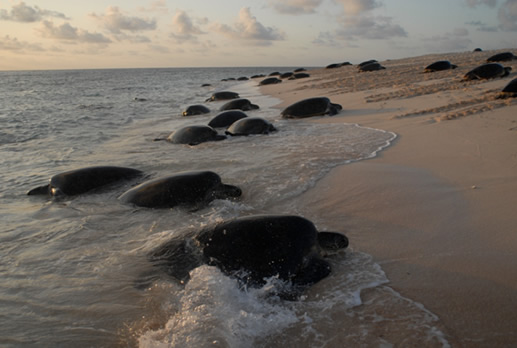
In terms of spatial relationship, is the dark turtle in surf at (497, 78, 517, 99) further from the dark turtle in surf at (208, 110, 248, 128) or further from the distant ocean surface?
the dark turtle in surf at (208, 110, 248, 128)

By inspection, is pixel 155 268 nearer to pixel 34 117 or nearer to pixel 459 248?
pixel 459 248


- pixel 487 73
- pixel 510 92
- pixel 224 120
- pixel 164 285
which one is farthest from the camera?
pixel 487 73

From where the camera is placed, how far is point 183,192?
396cm

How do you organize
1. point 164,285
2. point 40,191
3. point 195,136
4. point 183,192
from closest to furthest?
1. point 164,285
2. point 183,192
3. point 40,191
4. point 195,136

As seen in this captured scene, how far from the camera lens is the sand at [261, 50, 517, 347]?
2.06m

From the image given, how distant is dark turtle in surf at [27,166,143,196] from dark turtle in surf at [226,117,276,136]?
10.7 feet

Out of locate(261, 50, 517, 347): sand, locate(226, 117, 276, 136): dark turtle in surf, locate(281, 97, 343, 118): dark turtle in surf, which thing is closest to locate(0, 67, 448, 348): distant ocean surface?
locate(261, 50, 517, 347): sand

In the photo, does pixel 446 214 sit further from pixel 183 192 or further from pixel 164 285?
pixel 183 192

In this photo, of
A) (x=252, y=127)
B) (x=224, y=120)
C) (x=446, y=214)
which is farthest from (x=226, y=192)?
(x=224, y=120)

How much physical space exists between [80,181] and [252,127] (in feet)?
12.7

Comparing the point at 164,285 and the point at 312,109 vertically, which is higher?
the point at 312,109

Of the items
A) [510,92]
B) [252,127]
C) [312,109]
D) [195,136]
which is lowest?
[195,136]

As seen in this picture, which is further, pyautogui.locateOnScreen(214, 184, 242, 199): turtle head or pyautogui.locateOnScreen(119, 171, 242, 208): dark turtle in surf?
pyautogui.locateOnScreen(214, 184, 242, 199): turtle head

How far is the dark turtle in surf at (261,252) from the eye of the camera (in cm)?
246
